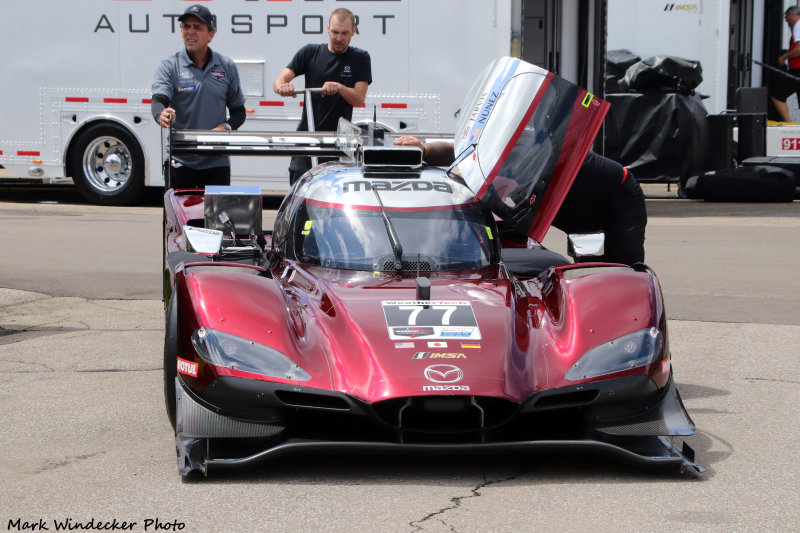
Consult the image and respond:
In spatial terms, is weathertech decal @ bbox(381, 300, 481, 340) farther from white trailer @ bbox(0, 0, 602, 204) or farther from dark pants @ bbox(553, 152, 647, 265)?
white trailer @ bbox(0, 0, 602, 204)

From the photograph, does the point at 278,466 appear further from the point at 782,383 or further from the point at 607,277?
the point at 782,383

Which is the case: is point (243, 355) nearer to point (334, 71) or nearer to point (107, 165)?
point (334, 71)

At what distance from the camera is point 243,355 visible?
488cm

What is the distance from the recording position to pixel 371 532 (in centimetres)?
406

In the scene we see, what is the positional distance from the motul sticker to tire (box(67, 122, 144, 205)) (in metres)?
11.5

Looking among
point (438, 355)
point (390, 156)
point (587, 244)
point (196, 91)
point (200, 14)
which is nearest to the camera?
point (438, 355)

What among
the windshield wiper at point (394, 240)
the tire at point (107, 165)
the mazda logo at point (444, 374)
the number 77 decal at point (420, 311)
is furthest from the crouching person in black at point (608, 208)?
the tire at point (107, 165)

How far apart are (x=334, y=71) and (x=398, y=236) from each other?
157 inches

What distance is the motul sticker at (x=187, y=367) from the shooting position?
193 inches

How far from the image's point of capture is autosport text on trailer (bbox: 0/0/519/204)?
1566 centimetres

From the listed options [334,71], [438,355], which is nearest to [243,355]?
[438,355]

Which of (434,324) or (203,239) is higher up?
(203,239)

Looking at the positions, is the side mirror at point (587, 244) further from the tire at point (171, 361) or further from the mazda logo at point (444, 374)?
the tire at point (171, 361)

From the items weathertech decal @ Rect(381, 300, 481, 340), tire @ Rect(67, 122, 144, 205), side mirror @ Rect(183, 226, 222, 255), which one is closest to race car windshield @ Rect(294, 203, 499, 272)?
side mirror @ Rect(183, 226, 222, 255)
